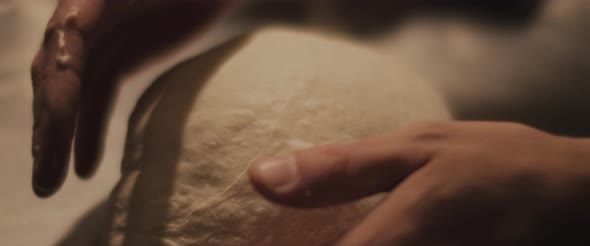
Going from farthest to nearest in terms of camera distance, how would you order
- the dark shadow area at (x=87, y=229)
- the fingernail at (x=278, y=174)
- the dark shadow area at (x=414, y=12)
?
the dark shadow area at (x=414, y=12) < the dark shadow area at (x=87, y=229) < the fingernail at (x=278, y=174)

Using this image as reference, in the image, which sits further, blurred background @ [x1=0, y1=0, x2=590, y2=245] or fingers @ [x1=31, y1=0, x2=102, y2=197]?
blurred background @ [x1=0, y1=0, x2=590, y2=245]

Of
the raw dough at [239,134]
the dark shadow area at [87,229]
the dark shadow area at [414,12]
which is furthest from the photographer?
the dark shadow area at [414,12]

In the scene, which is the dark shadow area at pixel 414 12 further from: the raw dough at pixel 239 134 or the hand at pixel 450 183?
the hand at pixel 450 183

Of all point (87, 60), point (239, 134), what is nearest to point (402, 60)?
point (239, 134)

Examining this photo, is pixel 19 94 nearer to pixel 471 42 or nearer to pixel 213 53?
pixel 213 53

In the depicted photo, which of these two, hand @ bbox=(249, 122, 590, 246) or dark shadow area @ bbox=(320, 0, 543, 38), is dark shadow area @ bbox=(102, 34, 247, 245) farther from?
dark shadow area @ bbox=(320, 0, 543, 38)

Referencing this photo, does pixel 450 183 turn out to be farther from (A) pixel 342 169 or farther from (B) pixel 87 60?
(B) pixel 87 60

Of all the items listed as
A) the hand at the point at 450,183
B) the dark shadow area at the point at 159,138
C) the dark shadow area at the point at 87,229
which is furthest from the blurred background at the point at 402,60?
the hand at the point at 450,183

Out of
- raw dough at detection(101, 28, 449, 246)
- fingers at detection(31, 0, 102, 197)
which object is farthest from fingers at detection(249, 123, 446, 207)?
fingers at detection(31, 0, 102, 197)
